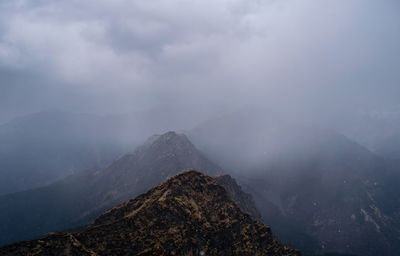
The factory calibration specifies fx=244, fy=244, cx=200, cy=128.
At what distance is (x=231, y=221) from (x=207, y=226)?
42.1 feet

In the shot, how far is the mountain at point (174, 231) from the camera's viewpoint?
75438 mm

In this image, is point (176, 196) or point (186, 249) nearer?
point (186, 249)

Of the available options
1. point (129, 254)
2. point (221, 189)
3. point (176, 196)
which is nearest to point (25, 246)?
point (129, 254)

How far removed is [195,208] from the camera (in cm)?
10800

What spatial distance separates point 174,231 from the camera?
3664 inches

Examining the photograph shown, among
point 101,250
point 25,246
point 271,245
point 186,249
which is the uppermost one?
point 25,246

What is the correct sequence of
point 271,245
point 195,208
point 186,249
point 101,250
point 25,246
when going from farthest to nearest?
point 195,208
point 271,245
point 186,249
point 101,250
point 25,246

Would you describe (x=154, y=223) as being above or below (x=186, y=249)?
above

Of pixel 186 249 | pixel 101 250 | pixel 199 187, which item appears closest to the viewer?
pixel 101 250

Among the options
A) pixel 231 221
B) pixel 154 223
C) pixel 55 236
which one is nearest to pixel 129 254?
pixel 154 223

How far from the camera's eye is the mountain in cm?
7544

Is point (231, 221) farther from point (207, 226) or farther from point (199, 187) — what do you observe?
point (199, 187)

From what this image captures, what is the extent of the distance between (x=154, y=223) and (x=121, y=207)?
26219mm

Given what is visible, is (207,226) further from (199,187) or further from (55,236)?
(55,236)
